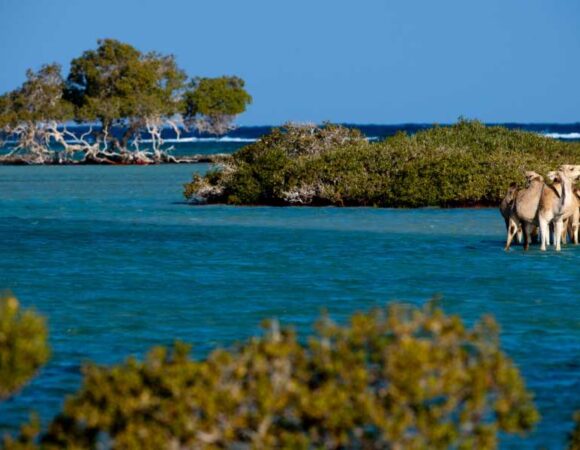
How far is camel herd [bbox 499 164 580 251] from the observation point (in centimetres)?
2103

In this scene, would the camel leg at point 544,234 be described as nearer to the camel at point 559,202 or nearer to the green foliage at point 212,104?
the camel at point 559,202

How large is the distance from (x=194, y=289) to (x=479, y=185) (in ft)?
56.0

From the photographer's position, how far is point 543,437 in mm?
9891

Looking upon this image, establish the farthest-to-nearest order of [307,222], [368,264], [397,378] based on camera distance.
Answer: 1. [307,222]
2. [368,264]
3. [397,378]

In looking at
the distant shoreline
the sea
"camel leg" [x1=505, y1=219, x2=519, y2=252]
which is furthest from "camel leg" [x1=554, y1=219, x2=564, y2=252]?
the distant shoreline

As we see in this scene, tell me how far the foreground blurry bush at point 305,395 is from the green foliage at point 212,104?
82500 millimetres

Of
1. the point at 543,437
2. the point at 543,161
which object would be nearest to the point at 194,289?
the point at 543,437

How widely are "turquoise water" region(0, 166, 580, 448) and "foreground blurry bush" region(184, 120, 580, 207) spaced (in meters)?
1.29

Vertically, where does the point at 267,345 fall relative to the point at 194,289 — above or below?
above

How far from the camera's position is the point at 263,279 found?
19.9 m

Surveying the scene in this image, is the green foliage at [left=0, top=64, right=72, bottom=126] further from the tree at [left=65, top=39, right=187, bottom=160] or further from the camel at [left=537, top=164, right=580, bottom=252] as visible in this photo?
the camel at [left=537, top=164, right=580, bottom=252]

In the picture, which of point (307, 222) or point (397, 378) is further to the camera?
point (307, 222)

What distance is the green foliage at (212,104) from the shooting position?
88.9 metres

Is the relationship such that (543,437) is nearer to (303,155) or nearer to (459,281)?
(459,281)
